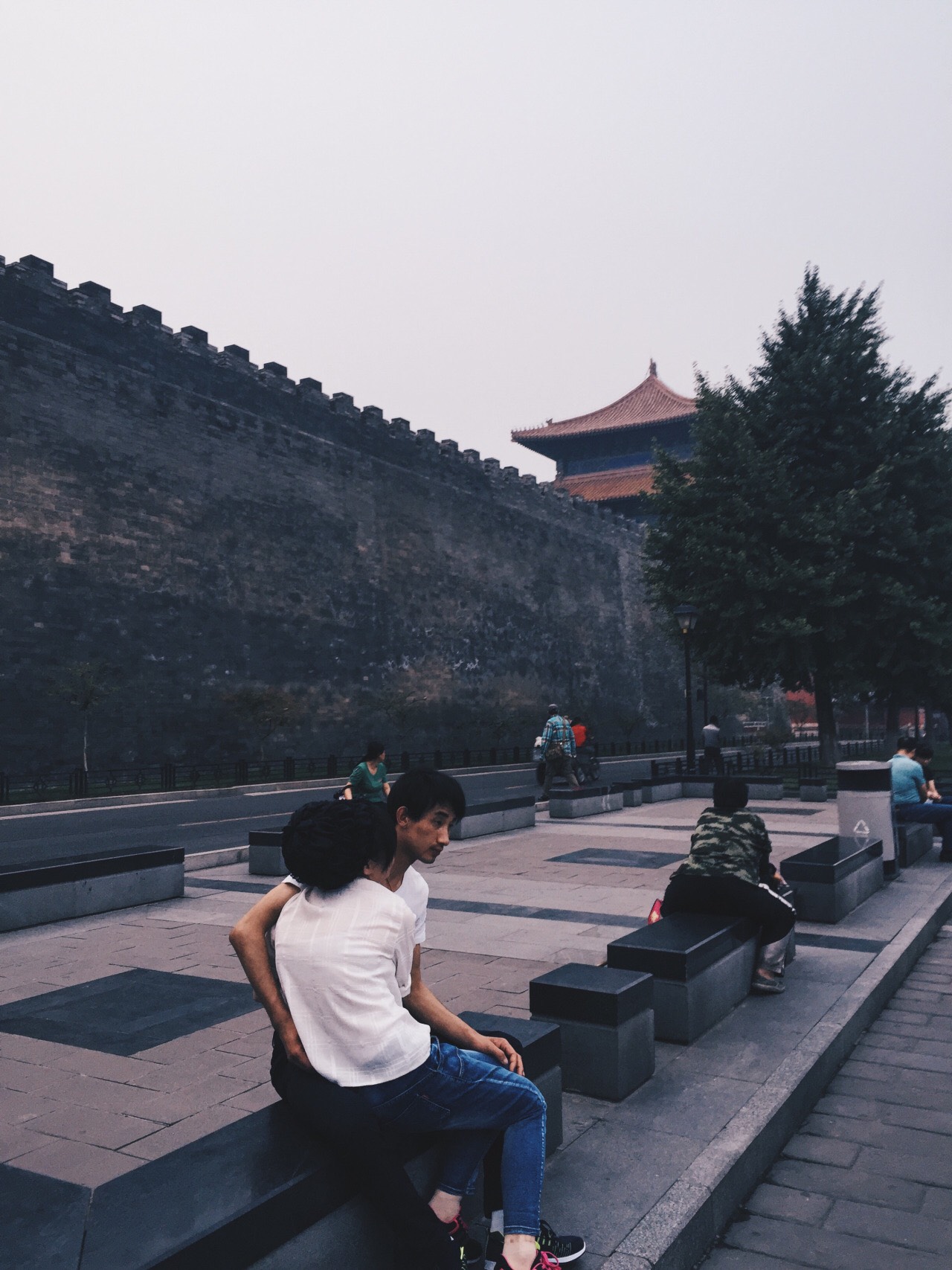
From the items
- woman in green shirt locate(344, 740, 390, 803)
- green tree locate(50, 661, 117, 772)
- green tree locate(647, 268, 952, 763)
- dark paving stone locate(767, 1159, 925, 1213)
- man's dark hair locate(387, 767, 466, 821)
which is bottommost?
dark paving stone locate(767, 1159, 925, 1213)

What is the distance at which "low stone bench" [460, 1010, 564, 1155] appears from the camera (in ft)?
9.80

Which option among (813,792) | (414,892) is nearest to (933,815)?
(813,792)

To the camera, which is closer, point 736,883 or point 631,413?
point 736,883

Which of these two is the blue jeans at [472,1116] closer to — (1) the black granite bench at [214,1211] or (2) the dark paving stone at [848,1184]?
(1) the black granite bench at [214,1211]

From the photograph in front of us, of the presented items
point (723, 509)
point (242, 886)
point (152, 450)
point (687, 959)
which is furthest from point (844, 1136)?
point (152, 450)

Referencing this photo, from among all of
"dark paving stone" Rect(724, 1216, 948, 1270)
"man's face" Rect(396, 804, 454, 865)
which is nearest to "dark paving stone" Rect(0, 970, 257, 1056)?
"man's face" Rect(396, 804, 454, 865)

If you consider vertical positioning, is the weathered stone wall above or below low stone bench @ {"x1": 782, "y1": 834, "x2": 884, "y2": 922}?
above

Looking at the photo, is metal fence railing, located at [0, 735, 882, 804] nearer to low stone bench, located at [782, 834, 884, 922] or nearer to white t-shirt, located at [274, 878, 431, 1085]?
low stone bench, located at [782, 834, 884, 922]

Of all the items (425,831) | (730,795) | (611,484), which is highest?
(611,484)

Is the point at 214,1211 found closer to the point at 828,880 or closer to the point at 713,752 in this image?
the point at 828,880

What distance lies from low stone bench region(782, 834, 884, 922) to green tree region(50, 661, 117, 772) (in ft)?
57.7

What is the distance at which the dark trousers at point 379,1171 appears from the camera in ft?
7.18

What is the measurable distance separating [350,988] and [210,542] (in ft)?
80.8

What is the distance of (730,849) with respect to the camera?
4992 mm
